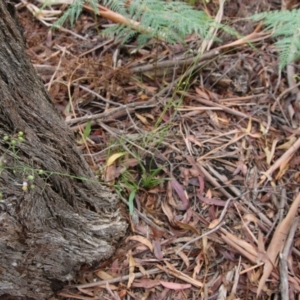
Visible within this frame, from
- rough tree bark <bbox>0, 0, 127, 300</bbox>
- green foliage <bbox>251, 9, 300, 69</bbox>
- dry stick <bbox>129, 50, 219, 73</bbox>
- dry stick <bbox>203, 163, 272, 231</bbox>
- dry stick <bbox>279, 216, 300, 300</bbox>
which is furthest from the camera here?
dry stick <bbox>129, 50, 219, 73</bbox>

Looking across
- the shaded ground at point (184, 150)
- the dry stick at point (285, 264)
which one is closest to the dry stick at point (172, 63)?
the shaded ground at point (184, 150)

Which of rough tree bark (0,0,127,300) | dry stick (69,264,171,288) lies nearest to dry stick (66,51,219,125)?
rough tree bark (0,0,127,300)

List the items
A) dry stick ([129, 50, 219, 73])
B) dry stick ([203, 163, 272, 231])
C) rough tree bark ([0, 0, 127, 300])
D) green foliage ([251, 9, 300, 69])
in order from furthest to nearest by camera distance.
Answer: dry stick ([129, 50, 219, 73])
green foliage ([251, 9, 300, 69])
dry stick ([203, 163, 272, 231])
rough tree bark ([0, 0, 127, 300])

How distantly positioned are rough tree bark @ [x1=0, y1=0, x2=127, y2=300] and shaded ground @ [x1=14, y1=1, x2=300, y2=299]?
0.10 metres

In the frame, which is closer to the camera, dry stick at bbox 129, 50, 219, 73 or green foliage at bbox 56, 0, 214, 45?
green foliage at bbox 56, 0, 214, 45

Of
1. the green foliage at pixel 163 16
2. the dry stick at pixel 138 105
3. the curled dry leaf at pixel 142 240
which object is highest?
the green foliage at pixel 163 16

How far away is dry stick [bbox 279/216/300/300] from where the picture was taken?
1.63 meters

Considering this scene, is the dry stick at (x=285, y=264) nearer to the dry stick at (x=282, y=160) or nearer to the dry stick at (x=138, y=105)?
the dry stick at (x=282, y=160)

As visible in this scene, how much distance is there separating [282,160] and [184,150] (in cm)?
39

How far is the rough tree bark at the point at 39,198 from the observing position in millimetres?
1234

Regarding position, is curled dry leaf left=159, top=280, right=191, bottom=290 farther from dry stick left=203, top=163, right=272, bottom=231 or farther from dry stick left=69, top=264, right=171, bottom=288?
dry stick left=203, top=163, right=272, bottom=231

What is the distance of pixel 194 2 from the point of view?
2.25 metres

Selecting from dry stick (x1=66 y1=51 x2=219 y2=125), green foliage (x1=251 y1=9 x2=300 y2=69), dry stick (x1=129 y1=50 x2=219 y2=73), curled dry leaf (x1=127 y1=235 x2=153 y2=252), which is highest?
green foliage (x1=251 y1=9 x2=300 y2=69)

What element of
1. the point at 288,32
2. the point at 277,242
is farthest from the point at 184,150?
the point at 288,32
